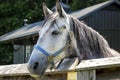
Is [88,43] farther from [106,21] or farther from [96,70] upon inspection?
[106,21]

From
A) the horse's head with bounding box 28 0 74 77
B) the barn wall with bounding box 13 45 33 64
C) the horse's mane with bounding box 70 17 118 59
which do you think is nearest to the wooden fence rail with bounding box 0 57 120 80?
the horse's head with bounding box 28 0 74 77

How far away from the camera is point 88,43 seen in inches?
146

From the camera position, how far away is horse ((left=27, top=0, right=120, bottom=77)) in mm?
3238

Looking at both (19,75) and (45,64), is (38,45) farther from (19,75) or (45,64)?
(19,75)

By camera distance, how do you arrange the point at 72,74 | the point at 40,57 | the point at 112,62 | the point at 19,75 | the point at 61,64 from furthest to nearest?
the point at 19,75 < the point at 61,64 < the point at 40,57 < the point at 72,74 < the point at 112,62

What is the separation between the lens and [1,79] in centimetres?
472

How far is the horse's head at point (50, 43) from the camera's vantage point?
10.5 ft

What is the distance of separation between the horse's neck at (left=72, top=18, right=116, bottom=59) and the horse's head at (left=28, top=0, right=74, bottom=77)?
157mm

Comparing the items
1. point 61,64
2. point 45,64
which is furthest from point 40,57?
point 61,64

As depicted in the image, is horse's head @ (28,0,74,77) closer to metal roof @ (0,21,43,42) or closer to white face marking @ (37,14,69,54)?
white face marking @ (37,14,69,54)

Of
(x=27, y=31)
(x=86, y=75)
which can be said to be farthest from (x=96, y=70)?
(x=27, y=31)

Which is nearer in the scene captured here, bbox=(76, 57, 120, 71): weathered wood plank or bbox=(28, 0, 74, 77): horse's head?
bbox=(76, 57, 120, 71): weathered wood plank

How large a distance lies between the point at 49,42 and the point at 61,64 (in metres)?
0.25

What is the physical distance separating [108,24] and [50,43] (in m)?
16.9
